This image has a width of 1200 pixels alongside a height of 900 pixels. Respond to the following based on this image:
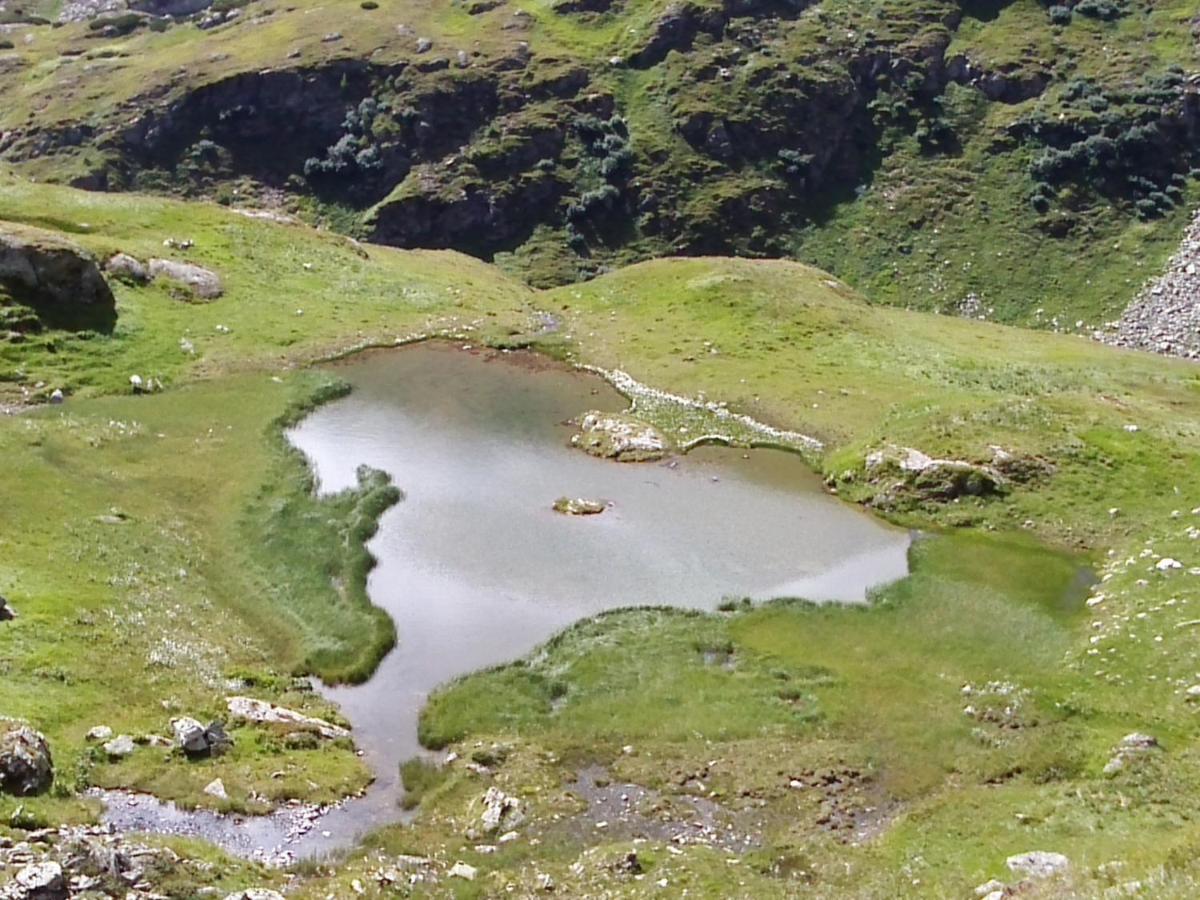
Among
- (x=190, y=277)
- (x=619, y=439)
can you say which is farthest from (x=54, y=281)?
(x=619, y=439)

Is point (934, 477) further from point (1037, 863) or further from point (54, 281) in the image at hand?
point (54, 281)

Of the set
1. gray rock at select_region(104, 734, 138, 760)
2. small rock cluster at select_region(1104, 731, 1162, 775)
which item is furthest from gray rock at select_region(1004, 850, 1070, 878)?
gray rock at select_region(104, 734, 138, 760)

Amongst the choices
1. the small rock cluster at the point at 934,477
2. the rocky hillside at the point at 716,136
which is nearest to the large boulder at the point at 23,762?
the small rock cluster at the point at 934,477

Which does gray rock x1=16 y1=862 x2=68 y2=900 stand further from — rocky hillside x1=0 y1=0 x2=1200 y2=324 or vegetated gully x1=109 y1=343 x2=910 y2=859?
Result: rocky hillside x1=0 y1=0 x2=1200 y2=324

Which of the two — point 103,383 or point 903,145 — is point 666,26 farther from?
point 103,383

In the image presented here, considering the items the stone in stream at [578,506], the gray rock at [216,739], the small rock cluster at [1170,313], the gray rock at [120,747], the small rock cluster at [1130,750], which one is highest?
the gray rock at [120,747]

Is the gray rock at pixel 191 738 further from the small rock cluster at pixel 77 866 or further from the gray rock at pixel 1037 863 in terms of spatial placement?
the gray rock at pixel 1037 863

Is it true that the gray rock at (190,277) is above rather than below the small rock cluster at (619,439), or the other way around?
above
